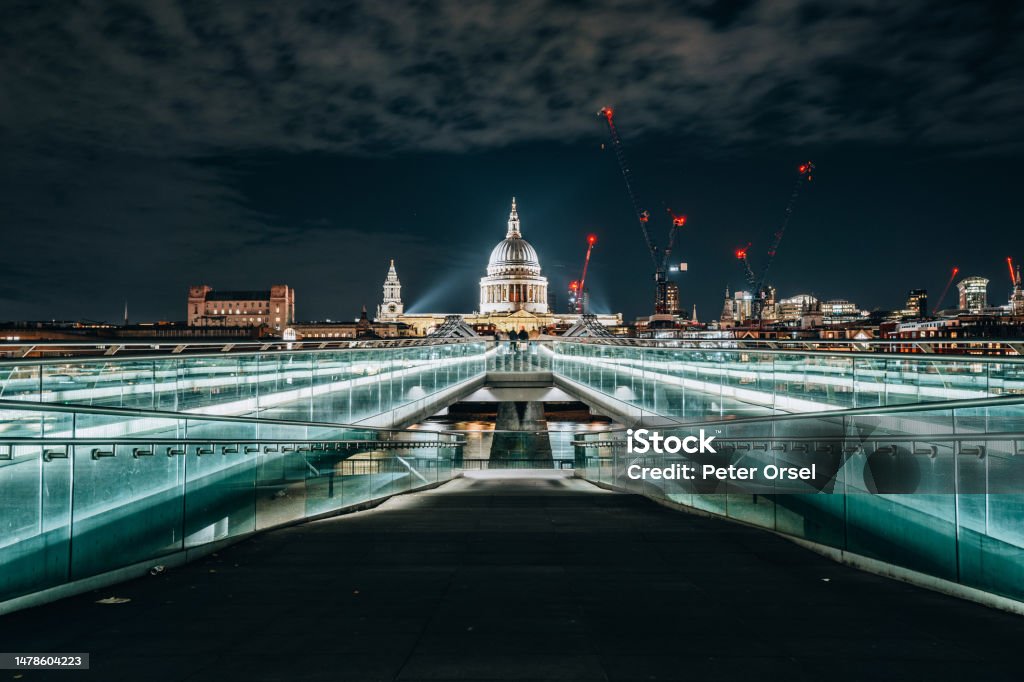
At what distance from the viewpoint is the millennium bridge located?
4.33 metres

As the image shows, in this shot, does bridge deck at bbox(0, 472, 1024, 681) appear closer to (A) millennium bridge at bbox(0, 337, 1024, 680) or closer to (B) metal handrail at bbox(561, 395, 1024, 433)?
(A) millennium bridge at bbox(0, 337, 1024, 680)

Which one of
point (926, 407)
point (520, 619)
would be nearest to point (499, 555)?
point (520, 619)

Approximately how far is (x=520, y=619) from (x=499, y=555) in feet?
7.01

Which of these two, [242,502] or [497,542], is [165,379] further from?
[497,542]

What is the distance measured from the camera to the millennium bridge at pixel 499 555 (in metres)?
4.33

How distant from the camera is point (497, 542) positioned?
7.62m

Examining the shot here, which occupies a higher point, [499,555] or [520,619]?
[520,619]

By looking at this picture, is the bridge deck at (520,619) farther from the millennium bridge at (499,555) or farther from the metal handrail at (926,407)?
the metal handrail at (926,407)

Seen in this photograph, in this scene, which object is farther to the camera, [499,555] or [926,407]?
[499,555]

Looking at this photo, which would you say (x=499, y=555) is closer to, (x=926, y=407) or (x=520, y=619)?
(x=520, y=619)

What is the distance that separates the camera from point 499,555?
7.00 meters

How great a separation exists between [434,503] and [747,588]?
6.52 meters

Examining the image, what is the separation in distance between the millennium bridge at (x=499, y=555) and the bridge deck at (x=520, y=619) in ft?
0.08

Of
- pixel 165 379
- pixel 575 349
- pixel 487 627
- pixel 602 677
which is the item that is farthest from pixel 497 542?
pixel 575 349
